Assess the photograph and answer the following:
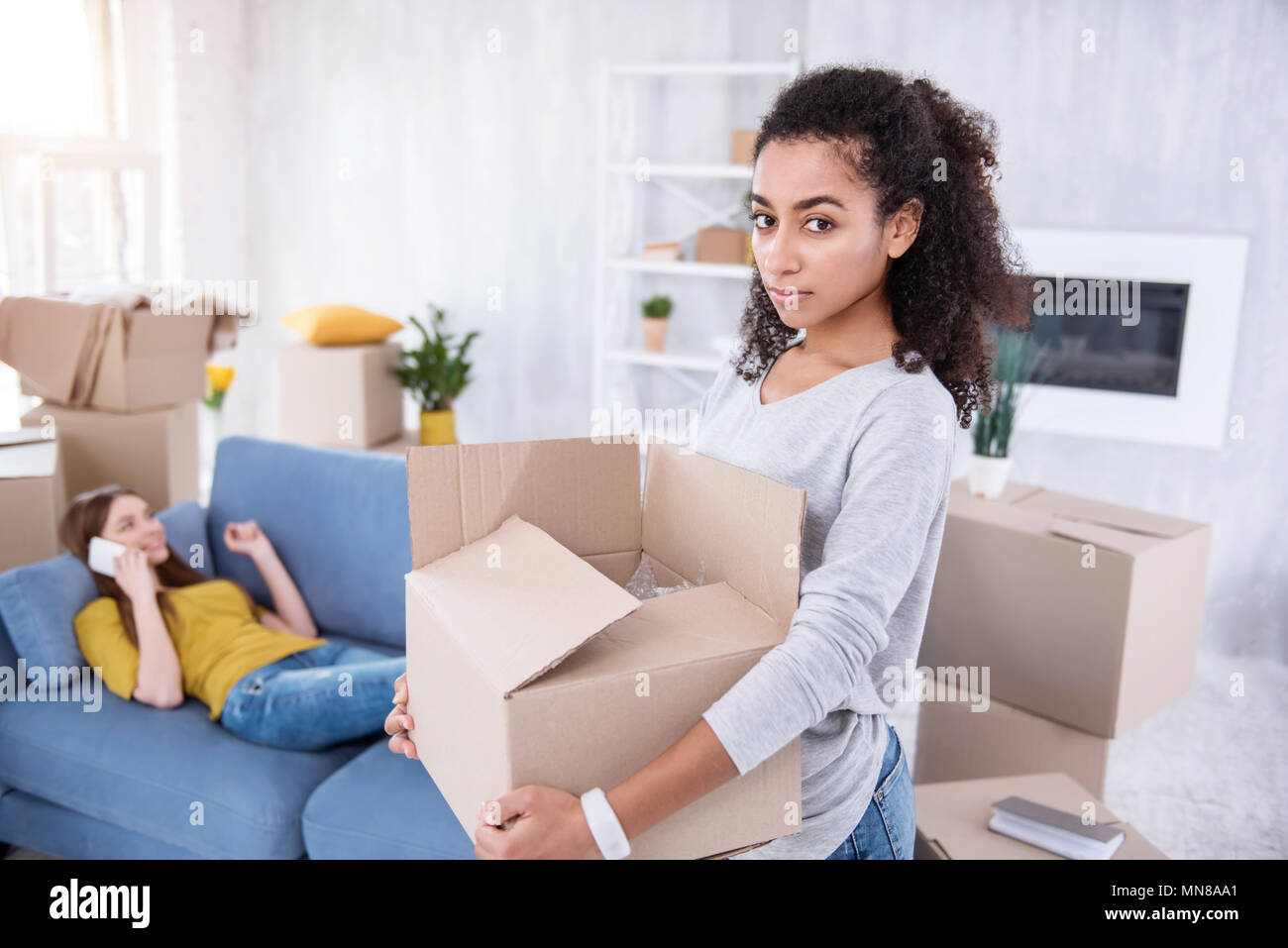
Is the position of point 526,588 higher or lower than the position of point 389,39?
lower

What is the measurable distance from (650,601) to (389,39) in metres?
3.73

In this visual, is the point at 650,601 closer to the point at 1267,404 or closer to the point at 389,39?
the point at 1267,404

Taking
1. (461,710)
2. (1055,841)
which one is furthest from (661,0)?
(461,710)

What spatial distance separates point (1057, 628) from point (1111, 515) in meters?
0.26

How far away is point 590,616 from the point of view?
780mm

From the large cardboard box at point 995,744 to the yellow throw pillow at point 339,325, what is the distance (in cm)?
238

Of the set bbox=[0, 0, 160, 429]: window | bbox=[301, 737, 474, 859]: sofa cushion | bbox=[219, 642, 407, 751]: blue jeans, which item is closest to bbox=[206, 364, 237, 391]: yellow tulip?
bbox=[0, 0, 160, 429]: window

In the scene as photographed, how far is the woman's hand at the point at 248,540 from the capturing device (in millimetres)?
2150

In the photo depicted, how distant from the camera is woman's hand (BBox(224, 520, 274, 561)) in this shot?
2150 millimetres

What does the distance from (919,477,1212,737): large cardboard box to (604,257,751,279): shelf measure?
1.72m

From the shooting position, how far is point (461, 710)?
2.76 feet

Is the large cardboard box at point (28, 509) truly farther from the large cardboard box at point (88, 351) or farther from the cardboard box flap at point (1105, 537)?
the cardboard box flap at point (1105, 537)

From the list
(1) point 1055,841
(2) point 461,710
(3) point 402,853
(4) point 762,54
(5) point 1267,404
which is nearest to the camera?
(2) point 461,710
